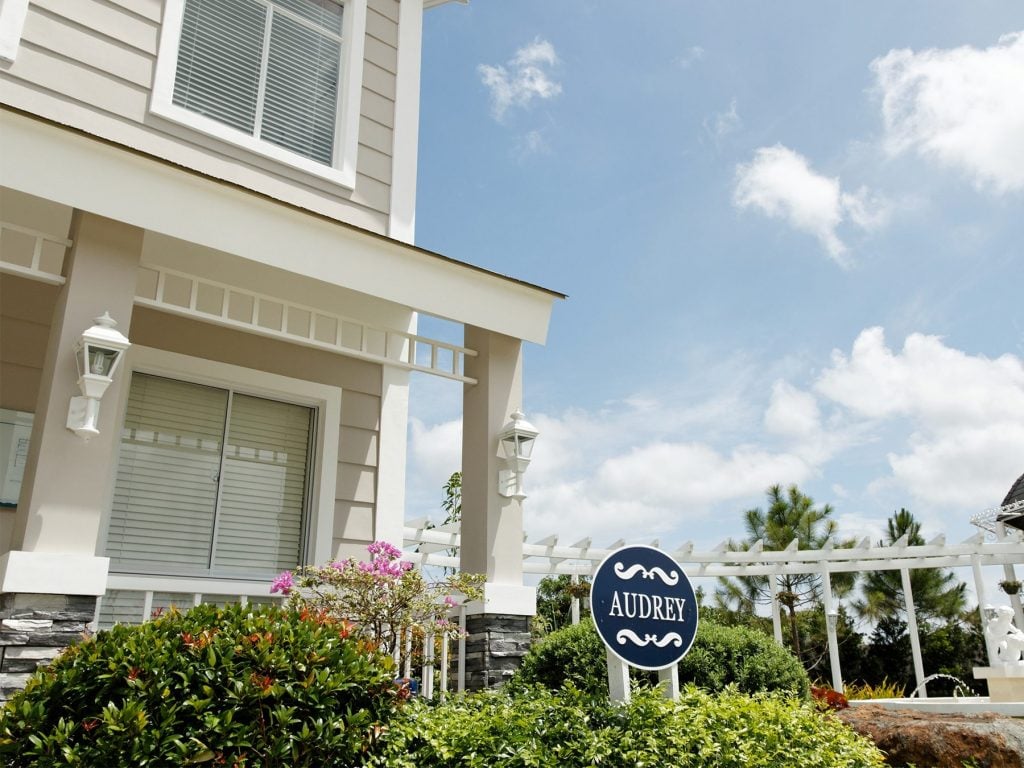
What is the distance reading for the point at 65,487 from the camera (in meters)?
4.15

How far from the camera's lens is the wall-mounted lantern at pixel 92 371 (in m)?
4.20

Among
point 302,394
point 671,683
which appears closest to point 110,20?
point 302,394

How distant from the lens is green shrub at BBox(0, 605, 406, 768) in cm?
306

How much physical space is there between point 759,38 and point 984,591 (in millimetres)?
9981

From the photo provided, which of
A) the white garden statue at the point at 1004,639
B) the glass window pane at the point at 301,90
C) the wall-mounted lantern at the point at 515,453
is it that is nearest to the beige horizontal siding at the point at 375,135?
the glass window pane at the point at 301,90

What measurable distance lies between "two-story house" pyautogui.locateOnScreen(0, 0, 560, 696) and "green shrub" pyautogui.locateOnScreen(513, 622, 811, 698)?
1.65 ft

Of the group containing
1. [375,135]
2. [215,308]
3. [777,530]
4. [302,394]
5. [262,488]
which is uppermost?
[375,135]

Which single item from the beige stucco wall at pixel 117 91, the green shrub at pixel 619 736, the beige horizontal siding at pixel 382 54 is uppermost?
the beige horizontal siding at pixel 382 54

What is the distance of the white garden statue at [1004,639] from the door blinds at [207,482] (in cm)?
967

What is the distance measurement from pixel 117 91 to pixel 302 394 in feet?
8.83

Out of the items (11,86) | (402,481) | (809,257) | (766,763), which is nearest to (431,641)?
(402,481)

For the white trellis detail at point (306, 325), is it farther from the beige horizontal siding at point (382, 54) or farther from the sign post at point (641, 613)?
the beige horizontal siding at point (382, 54)

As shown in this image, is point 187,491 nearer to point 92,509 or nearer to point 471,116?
point 92,509

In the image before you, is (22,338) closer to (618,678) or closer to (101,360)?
(101,360)
